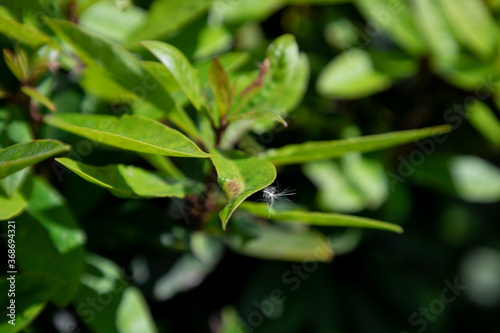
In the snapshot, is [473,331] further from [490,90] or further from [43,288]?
[43,288]

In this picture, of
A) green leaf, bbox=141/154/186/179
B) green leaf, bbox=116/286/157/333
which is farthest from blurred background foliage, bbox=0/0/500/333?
green leaf, bbox=141/154/186/179

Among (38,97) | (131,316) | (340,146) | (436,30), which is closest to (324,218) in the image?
(340,146)

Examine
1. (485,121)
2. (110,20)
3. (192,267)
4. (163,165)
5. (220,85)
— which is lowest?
(192,267)

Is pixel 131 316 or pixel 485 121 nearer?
pixel 131 316

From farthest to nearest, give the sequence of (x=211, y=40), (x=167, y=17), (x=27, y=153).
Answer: (x=211, y=40) → (x=167, y=17) → (x=27, y=153)

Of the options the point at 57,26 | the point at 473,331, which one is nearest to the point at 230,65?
the point at 57,26

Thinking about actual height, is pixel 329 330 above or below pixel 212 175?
below

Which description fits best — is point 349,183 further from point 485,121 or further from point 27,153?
point 27,153
